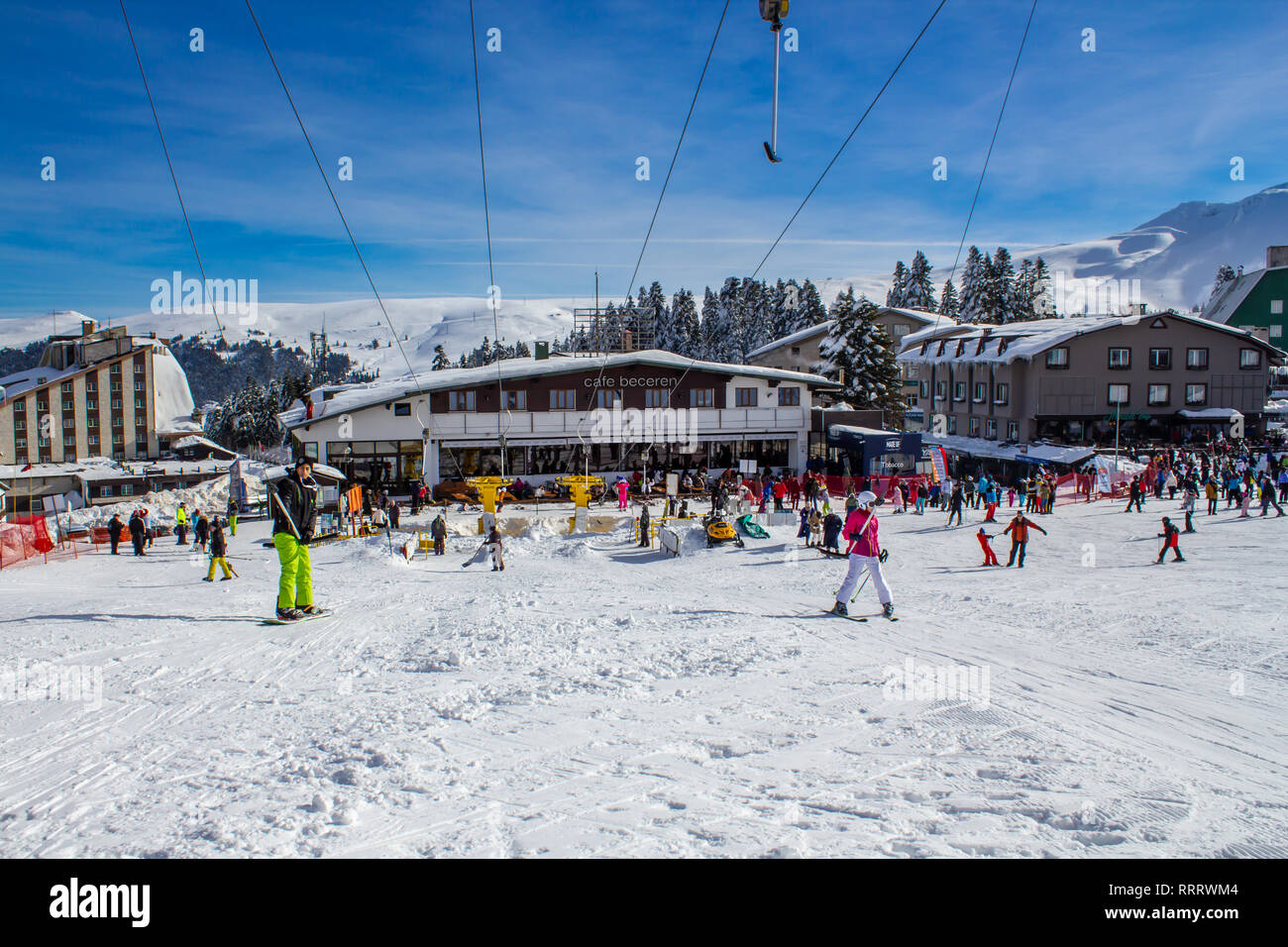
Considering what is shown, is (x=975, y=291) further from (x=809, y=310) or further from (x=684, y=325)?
(x=684, y=325)

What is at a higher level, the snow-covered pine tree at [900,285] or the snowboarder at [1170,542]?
the snow-covered pine tree at [900,285]

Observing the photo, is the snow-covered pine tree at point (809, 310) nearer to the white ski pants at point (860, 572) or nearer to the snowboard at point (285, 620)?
the white ski pants at point (860, 572)

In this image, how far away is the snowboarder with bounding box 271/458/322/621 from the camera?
9.27m

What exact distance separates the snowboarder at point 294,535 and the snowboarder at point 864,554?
663 cm

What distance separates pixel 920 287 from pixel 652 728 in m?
103

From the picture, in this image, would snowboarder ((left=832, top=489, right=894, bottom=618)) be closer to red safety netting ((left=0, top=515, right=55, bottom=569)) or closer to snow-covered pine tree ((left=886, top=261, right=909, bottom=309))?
red safety netting ((left=0, top=515, right=55, bottom=569))

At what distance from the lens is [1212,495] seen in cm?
2184

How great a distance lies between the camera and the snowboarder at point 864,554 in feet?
32.9

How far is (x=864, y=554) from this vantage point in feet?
33.5

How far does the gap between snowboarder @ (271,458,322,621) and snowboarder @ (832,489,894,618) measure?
663 cm

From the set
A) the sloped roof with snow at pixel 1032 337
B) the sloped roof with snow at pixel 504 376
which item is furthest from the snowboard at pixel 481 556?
the sloped roof with snow at pixel 1032 337

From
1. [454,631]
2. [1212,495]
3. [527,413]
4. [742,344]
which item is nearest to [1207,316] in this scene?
[742,344]
